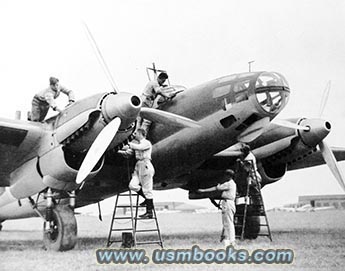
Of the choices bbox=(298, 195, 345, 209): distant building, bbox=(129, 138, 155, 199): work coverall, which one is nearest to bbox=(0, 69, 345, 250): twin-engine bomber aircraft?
bbox=(129, 138, 155, 199): work coverall

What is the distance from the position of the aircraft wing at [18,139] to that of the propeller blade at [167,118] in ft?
6.52

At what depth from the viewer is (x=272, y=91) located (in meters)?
7.01

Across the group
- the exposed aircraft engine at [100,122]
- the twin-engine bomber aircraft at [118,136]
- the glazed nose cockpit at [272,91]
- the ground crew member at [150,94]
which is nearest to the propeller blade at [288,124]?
the twin-engine bomber aircraft at [118,136]

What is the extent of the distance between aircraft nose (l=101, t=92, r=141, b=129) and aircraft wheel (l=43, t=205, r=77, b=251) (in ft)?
7.03

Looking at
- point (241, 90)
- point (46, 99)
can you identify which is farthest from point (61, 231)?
point (241, 90)

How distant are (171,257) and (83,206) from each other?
6.15 m

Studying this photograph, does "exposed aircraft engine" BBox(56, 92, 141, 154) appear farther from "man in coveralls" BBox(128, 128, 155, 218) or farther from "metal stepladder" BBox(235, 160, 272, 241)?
"metal stepladder" BBox(235, 160, 272, 241)

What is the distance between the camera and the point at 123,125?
7.19 metres

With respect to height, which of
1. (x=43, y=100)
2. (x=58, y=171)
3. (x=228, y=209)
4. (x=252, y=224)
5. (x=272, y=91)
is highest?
(x=43, y=100)

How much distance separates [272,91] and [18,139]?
467 cm

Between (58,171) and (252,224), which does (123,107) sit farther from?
(252,224)

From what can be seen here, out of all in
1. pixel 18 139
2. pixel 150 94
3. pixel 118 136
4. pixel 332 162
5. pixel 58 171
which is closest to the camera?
pixel 118 136

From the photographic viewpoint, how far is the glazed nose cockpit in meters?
6.99

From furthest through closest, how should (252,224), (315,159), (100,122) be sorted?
(315,159) < (252,224) < (100,122)
